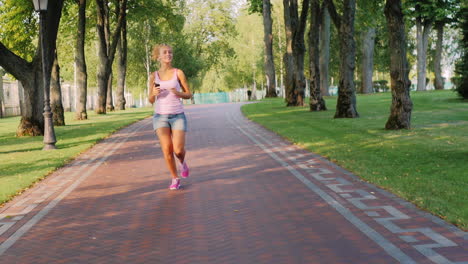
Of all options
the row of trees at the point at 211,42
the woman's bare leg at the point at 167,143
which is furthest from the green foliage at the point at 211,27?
the woman's bare leg at the point at 167,143

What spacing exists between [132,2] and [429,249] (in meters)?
39.3

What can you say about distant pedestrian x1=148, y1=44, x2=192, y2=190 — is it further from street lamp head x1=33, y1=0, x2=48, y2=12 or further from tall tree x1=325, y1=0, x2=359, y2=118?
tall tree x1=325, y1=0, x2=359, y2=118

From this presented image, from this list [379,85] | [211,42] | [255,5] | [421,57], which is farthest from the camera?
[211,42]

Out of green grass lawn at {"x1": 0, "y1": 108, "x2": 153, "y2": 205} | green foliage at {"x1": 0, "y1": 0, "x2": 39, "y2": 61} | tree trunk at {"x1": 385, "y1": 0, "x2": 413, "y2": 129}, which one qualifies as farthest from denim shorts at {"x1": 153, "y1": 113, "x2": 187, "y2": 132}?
green foliage at {"x1": 0, "y1": 0, "x2": 39, "y2": 61}

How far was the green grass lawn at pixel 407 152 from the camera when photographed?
765 cm

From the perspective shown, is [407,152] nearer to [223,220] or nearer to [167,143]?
[167,143]

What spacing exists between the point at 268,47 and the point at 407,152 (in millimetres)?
37353

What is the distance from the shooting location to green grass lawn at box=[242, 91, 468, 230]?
301 inches

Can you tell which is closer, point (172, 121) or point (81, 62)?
point (172, 121)

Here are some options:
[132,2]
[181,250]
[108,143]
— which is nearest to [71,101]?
[132,2]

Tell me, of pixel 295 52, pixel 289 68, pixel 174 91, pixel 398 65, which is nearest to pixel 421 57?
pixel 289 68

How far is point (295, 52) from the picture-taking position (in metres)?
31.0

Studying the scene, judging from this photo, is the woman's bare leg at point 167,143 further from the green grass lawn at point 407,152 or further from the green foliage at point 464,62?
the green foliage at point 464,62

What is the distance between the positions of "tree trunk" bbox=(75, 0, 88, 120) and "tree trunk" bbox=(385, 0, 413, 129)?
57.6ft
